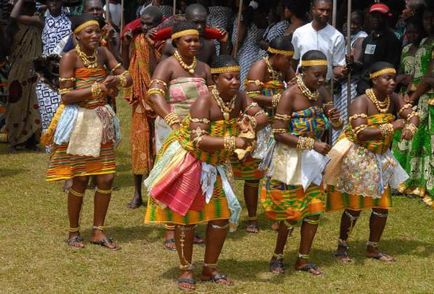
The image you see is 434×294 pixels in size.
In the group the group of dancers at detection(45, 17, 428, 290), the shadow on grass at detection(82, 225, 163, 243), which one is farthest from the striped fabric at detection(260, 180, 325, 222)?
the shadow on grass at detection(82, 225, 163, 243)

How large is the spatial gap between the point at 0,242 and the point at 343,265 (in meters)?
3.12

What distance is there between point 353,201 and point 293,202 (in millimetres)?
723

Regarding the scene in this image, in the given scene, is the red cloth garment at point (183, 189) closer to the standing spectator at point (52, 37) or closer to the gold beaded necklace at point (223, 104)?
the gold beaded necklace at point (223, 104)

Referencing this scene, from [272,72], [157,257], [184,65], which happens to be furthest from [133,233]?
[272,72]

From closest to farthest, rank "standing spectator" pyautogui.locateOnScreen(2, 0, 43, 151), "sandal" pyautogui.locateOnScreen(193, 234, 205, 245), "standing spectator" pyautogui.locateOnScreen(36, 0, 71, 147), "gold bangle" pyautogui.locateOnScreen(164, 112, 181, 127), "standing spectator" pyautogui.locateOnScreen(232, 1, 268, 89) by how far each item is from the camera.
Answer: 1. "gold bangle" pyautogui.locateOnScreen(164, 112, 181, 127)
2. "sandal" pyautogui.locateOnScreen(193, 234, 205, 245)
3. "standing spectator" pyautogui.locateOnScreen(36, 0, 71, 147)
4. "standing spectator" pyautogui.locateOnScreen(2, 0, 43, 151)
5. "standing spectator" pyautogui.locateOnScreen(232, 1, 268, 89)

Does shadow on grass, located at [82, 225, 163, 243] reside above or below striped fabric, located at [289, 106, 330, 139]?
below

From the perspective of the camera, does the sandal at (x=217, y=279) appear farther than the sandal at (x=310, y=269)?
No

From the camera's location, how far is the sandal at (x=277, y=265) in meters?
7.06

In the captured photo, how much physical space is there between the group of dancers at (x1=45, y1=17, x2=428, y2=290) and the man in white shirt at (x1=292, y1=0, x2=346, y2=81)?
123 centimetres

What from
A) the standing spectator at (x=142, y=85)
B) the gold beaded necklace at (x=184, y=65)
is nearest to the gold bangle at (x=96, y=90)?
the gold beaded necklace at (x=184, y=65)

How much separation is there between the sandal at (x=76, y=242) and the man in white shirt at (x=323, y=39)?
311 centimetres

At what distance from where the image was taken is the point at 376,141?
7.19 m

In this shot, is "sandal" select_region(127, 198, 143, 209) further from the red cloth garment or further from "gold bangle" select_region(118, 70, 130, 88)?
the red cloth garment

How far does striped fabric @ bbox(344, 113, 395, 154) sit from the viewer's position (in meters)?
7.15
